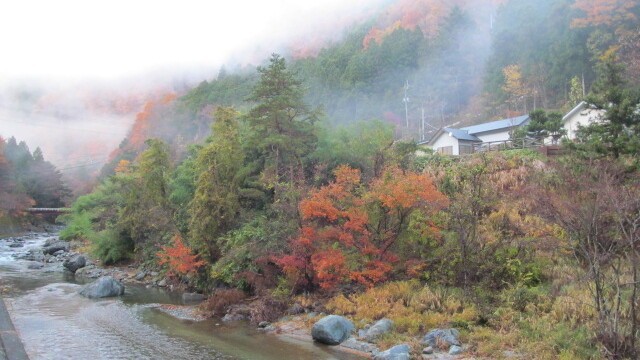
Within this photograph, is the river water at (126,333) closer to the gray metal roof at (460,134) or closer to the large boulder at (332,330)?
the large boulder at (332,330)

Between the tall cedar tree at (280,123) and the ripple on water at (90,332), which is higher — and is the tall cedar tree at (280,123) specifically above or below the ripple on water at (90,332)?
above

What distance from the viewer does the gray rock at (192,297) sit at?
2496 cm

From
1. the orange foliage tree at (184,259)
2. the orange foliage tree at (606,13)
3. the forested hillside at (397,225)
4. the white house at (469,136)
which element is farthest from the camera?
the orange foliage tree at (606,13)

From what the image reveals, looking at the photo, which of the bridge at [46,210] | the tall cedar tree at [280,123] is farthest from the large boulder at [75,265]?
the bridge at [46,210]

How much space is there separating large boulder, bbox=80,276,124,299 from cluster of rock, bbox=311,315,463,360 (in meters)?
13.3

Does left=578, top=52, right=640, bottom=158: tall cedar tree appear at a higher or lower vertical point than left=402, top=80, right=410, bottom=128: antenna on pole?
lower

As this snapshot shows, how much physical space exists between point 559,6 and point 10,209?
249 feet

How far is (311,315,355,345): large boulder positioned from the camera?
16594 millimetres

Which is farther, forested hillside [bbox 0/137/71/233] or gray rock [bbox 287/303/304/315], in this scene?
forested hillside [bbox 0/137/71/233]

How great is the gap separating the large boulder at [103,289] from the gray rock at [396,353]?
16.2 m

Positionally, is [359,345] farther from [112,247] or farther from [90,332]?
[112,247]

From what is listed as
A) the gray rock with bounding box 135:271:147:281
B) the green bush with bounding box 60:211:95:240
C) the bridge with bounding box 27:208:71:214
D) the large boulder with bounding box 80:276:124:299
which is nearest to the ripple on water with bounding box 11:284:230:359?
the large boulder with bounding box 80:276:124:299

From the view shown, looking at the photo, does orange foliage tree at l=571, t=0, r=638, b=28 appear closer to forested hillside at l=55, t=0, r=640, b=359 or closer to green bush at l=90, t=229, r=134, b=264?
forested hillside at l=55, t=0, r=640, b=359

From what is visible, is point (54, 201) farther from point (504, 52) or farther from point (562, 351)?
point (562, 351)
